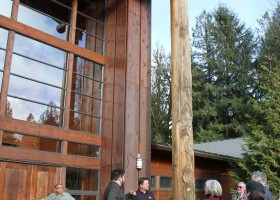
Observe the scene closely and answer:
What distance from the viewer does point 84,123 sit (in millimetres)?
7598

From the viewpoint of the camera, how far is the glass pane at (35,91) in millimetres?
6574

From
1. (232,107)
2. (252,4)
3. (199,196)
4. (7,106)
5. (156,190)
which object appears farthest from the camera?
(252,4)

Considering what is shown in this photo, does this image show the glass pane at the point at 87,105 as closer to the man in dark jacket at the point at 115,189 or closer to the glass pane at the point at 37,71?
the glass pane at the point at 37,71

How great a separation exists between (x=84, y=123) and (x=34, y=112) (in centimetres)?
116

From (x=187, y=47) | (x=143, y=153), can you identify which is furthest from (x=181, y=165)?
(x=143, y=153)

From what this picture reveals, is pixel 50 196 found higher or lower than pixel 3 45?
lower

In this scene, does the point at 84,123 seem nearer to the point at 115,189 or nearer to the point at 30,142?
the point at 30,142

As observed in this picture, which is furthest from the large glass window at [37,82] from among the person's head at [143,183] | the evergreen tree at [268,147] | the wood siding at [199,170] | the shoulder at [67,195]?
the evergreen tree at [268,147]

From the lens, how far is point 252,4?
31766 mm

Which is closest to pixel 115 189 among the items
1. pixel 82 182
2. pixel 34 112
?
pixel 82 182

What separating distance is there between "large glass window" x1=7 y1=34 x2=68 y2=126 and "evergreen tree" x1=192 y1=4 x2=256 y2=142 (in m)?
18.8

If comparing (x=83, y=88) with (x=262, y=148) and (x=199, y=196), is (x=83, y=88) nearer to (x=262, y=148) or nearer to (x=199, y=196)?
(x=199, y=196)

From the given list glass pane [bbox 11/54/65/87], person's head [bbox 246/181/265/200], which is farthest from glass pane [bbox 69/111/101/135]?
person's head [bbox 246/181/265/200]

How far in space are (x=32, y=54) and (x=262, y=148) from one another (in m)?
7.30
